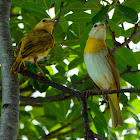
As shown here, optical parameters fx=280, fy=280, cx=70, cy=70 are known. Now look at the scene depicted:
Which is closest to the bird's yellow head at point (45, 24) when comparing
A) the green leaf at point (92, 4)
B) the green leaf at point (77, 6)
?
the green leaf at point (77, 6)

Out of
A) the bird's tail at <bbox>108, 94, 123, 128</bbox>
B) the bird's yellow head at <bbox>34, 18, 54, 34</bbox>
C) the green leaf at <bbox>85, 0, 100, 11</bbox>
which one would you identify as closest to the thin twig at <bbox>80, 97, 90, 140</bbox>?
the green leaf at <bbox>85, 0, 100, 11</bbox>

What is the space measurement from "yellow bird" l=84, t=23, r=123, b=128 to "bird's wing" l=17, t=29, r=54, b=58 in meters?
0.47

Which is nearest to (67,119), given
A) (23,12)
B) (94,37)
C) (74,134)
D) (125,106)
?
(74,134)

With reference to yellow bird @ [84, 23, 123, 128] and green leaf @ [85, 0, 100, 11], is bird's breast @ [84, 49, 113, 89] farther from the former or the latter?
green leaf @ [85, 0, 100, 11]

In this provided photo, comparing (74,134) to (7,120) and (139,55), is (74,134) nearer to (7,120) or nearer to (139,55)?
(139,55)

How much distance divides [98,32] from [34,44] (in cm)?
80

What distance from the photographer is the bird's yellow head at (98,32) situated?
3.35 metres

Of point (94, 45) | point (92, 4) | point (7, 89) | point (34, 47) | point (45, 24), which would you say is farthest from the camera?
point (45, 24)

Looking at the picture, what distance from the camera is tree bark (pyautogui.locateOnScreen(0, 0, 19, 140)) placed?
6.87 feet

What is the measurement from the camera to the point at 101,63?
130 inches

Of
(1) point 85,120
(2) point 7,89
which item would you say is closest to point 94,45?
(1) point 85,120

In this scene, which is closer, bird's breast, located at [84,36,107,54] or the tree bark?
the tree bark

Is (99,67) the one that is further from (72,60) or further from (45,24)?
(45,24)

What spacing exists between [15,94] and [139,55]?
1829mm
